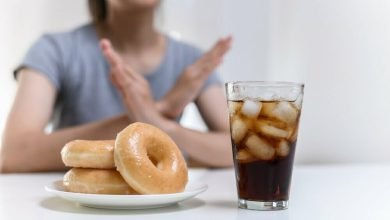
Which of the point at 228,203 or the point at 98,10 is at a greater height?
the point at 98,10

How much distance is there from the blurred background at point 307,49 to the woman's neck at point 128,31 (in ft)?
1.20

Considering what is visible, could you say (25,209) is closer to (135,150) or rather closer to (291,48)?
(135,150)

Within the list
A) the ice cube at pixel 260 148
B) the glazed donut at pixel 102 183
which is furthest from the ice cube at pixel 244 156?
the glazed donut at pixel 102 183

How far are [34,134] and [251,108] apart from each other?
35.0 inches

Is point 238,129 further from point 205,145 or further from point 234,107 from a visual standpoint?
point 205,145

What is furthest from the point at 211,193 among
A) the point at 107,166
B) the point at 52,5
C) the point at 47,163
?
the point at 52,5

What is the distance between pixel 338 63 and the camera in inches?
74.0

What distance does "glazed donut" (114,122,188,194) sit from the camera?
654 millimetres

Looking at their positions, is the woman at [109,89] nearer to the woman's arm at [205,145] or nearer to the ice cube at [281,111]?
the woman's arm at [205,145]

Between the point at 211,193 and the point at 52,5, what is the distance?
1.61 m

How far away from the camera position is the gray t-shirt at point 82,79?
1643 millimetres

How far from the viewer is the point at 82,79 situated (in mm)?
1683

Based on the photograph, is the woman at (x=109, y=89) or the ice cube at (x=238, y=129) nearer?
the ice cube at (x=238, y=129)

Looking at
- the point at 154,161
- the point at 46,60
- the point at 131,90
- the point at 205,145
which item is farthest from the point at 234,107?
the point at 46,60
